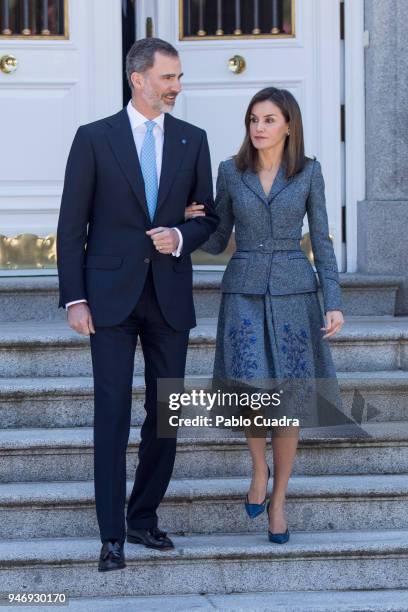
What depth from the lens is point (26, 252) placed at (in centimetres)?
691

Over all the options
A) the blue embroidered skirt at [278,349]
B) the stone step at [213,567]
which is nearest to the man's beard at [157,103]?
the blue embroidered skirt at [278,349]

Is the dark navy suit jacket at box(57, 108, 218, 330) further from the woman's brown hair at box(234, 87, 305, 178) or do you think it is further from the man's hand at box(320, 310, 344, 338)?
the man's hand at box(320, 310, 344, 338)

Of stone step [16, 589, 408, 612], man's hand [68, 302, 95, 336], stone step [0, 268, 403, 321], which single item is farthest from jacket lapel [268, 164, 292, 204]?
stone step [0, 268, 403, 321]

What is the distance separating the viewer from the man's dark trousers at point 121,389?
4.70 m

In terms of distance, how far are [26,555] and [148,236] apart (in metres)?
1.24

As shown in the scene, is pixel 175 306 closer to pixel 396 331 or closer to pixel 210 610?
pixel 210 610

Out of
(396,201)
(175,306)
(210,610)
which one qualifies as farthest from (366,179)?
(210,610)

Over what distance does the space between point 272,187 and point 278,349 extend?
1.96ft

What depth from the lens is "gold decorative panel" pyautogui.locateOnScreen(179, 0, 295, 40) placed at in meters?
6.95

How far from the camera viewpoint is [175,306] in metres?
4.77

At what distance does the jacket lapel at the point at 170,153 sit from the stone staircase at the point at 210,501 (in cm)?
116

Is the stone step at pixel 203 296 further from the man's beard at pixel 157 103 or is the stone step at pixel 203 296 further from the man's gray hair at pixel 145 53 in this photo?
the man's gray hair at pixel 145 53

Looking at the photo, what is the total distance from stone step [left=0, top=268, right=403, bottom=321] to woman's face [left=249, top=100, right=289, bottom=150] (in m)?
1.64
